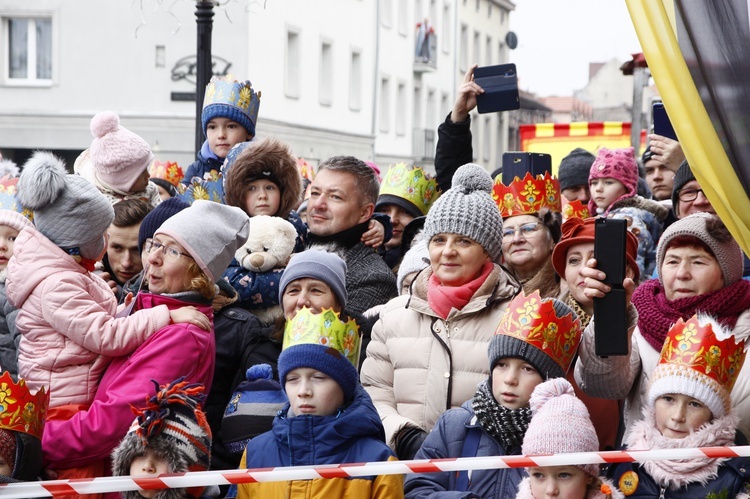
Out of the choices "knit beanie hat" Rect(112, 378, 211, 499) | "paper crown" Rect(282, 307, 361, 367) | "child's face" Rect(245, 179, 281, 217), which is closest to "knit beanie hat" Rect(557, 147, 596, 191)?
"child's face" Rect(245, 179, 281, 217)

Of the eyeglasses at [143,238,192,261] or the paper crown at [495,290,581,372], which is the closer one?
the paper crown at [495,290,581,372]

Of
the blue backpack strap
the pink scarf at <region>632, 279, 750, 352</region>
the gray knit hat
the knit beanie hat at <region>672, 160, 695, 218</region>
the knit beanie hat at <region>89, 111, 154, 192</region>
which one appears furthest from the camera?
the knit beanie hat at <region>89, 111, 154, 192</region>

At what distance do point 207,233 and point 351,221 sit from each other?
1326mm

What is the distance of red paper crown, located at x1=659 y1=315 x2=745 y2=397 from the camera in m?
3.63

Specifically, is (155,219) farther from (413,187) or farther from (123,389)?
(413,187)

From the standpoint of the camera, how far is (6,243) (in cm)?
498

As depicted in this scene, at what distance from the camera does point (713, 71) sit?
118 inches

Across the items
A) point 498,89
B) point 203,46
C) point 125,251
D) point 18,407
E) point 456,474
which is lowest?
point 456,474

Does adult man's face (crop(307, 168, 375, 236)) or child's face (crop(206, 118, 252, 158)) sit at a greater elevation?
child's face (crop(206, 118, 252, 158))

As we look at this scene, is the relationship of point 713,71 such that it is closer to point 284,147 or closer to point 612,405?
point 612,405

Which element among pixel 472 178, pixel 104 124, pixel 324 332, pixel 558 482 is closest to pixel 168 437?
pixel 324 332

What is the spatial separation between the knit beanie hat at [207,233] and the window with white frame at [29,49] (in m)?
22.8

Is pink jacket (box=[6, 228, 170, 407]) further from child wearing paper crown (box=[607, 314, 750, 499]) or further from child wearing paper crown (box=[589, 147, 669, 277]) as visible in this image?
child wearing paper crown (box=[589, 147, 669, 277])

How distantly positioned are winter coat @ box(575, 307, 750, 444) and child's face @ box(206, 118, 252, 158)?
2955 millimetres
